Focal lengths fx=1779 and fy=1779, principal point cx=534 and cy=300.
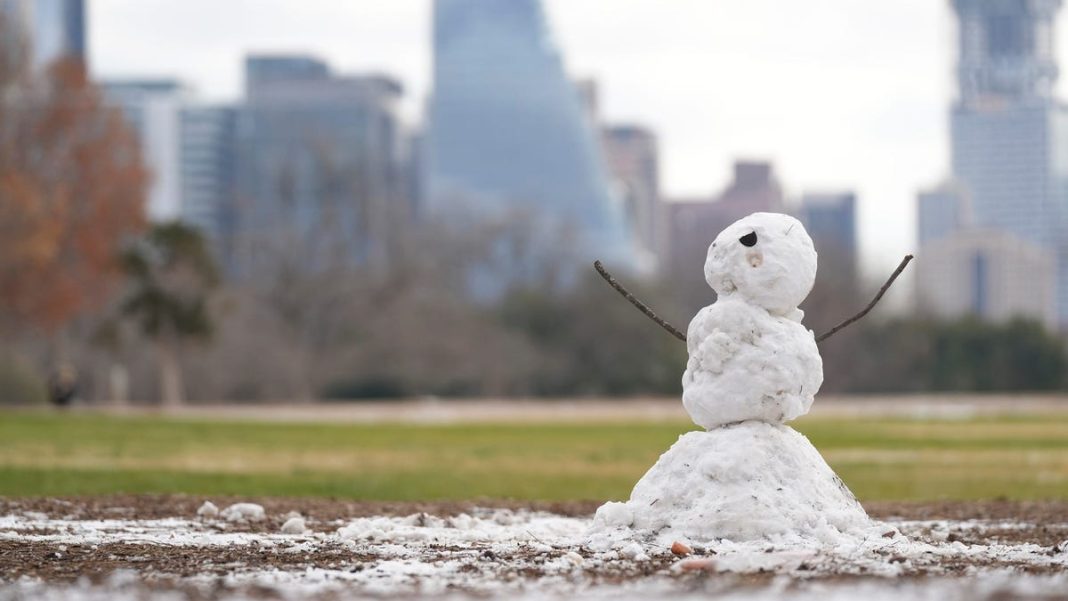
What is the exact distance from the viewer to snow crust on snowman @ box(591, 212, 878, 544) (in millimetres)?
13125

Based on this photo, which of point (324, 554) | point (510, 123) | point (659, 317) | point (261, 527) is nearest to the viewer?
point (324, 554)

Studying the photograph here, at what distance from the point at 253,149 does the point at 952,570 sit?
179 metres

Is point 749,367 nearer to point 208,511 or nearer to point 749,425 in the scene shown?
point 749,425

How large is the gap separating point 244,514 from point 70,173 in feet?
118

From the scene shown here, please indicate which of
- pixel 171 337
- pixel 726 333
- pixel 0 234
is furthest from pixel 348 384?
pixel 726 333

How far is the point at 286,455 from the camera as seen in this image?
3083cm

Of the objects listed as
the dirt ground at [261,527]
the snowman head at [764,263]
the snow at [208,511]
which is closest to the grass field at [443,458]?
the dirt ground at [261,527]

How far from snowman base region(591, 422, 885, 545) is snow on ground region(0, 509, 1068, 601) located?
0.76 feet

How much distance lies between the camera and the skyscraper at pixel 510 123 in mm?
159125

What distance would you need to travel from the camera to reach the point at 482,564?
12.1 m

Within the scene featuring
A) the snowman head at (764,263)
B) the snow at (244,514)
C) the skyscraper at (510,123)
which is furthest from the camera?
the skyscraper at (510,123)

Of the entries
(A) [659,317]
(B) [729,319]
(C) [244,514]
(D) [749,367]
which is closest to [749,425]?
(D) [749,367]

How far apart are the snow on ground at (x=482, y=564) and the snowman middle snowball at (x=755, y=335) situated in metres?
1.36

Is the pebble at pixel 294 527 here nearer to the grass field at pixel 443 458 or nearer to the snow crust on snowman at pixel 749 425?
the snow crust on snowman at pixel 749 425
